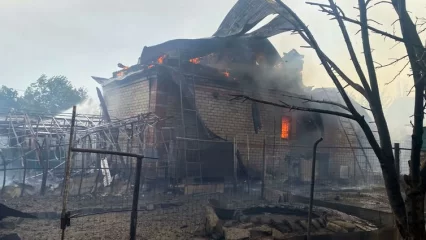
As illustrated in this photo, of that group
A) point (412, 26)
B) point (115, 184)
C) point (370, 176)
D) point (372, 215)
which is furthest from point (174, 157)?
point (412, 26)

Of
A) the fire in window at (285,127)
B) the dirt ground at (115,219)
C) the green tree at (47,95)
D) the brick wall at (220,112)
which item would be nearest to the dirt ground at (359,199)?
the dirt ground at (115,219)

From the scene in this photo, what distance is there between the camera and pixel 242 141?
14.8 metres

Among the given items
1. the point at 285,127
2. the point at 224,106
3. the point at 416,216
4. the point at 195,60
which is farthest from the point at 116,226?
the point at 285,127

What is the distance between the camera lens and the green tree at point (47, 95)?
3591 centimetres

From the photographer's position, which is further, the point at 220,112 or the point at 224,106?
the point at 224,106

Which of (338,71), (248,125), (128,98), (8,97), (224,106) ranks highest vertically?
(8,97)

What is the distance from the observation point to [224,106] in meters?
14.5

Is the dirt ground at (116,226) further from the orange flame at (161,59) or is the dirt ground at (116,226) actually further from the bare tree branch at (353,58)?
the orange flame at (161,59)

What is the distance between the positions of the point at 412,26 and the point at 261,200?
9.12 meters

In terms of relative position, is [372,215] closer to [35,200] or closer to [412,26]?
[412,26]

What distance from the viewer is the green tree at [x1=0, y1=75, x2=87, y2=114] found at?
35906 mm

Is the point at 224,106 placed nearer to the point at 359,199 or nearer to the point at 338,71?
the point at 359,199

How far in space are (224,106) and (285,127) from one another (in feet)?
14.3

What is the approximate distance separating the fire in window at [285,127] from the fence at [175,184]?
937mm
